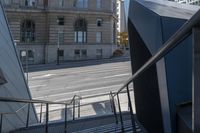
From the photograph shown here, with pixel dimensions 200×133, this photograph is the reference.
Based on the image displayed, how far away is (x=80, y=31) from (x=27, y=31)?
8.98 m

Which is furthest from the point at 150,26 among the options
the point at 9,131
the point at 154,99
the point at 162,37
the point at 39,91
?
the point at 39,91

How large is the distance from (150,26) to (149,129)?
65.9 inches

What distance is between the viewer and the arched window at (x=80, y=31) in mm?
57625

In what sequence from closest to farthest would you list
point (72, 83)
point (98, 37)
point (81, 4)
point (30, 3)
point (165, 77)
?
point (165, 77) < point (72, 83) < point (30, 3) < point (81, 4) < point (98, 37)

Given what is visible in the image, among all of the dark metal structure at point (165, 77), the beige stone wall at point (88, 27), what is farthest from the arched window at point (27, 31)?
the dark metal structure at point (165, 77)

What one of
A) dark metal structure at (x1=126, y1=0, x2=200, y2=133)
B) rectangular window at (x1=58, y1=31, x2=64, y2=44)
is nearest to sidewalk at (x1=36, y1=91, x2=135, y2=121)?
dark metal structure at (x1=126, y1=0, x2=200, y2=133)

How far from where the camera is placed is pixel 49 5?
55.8 m

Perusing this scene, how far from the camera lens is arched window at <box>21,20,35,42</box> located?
185ft

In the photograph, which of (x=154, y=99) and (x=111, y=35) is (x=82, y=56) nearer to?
(x=111, y=35)

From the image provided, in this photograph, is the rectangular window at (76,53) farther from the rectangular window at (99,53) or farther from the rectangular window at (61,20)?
the rectangular window at (61,20)

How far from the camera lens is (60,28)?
56.8 meters

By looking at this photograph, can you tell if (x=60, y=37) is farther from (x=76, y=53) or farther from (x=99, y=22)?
(x=99, y=22)

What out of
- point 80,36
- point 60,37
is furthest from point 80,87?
point 80,36

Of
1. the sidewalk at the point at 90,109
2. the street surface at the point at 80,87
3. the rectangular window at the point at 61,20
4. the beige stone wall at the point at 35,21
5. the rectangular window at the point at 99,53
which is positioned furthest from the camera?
the rectangular window at the point at 99,53
